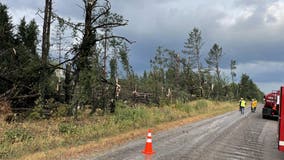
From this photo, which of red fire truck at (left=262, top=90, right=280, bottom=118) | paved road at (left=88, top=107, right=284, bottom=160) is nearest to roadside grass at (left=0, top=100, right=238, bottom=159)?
paved road at (left=88, top=107, right=284, bottom=160)

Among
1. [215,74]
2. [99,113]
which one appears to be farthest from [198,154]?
[215,74]

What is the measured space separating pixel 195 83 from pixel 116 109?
43.8 meters

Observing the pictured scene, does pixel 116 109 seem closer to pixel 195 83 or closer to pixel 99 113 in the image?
pixel 99 113

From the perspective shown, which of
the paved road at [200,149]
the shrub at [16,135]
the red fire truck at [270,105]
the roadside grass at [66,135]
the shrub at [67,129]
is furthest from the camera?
the red fire truck at [270,105]

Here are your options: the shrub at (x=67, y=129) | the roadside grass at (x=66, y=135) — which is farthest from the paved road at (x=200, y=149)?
the shrub at (x=67, y=129)

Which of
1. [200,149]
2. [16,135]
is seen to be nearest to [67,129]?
[16,135]

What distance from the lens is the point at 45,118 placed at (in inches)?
664

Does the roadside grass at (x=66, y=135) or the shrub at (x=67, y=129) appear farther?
the shrub at (x=67, y=129)

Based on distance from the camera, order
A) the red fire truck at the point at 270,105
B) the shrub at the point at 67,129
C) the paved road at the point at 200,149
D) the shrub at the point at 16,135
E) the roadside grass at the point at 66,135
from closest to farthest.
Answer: the paved road at the point at 200,149 < the roadside grass at the point at 66,135 < the shrub at the point at 16,135 < the shrub at the point at 67,129 < the red fire truck at the point at 270,105

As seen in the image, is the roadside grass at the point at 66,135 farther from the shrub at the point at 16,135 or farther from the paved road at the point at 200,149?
the paved road at the point at 200,149

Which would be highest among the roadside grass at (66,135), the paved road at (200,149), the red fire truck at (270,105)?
the red fire truck at (270,105)

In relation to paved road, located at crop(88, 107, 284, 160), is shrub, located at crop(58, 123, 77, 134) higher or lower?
higher

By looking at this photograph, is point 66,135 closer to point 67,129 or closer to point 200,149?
point 67,129

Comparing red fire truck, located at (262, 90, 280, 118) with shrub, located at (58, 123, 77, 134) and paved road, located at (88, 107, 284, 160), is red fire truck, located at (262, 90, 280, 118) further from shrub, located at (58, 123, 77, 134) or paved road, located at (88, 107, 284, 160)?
shrub, located at (58, 123, 77, 134)
